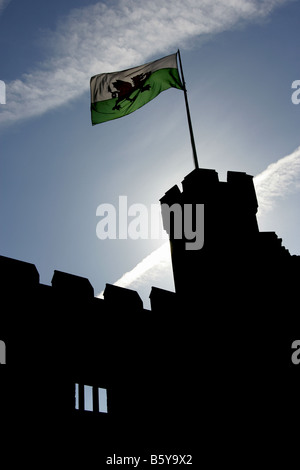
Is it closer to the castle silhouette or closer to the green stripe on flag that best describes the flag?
the green stripe on flag

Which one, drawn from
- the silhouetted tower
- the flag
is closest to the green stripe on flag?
the flag

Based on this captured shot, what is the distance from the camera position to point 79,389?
9.36 m

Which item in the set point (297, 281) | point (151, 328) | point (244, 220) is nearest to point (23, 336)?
point (151, 328)

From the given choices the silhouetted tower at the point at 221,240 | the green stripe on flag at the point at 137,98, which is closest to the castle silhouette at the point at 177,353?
the silhouetted tower at the point at 221,240

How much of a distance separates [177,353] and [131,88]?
Answer: 29.4ft

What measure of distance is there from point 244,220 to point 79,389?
707 centimetres

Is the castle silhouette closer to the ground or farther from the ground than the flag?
closer to the ground

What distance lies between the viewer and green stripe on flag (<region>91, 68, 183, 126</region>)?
15.3 m

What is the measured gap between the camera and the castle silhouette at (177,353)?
888cm

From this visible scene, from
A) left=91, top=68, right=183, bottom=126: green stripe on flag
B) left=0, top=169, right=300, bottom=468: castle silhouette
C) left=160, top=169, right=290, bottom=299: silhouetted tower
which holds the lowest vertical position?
left=0, top=169, right=300, bottom=468: castle silhouette

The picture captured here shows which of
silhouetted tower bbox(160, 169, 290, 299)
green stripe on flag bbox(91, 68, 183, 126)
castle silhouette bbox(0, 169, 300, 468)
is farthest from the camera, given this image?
green stripe on flag bbox(91, 68, 183, 126)

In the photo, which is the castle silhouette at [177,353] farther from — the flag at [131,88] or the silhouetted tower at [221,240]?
the flag at [131,88]

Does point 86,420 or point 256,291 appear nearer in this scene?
point 86,420

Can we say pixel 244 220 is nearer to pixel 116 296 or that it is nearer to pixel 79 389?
pixel 116 296
